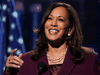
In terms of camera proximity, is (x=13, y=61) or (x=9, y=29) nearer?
(x=13, y=61)

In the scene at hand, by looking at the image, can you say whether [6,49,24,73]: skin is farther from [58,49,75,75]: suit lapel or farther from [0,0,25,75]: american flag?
[0,0,25,75]: american flag

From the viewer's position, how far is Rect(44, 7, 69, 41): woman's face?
143 cm

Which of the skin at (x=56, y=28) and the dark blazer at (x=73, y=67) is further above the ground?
the skin at (x=56, y=28)

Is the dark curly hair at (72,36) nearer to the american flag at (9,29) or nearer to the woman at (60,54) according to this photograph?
the woman at (60,54)

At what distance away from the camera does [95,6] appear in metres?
2.26

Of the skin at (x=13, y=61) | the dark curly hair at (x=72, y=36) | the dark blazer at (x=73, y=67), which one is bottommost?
the dark blazer at (x=73, y=67)

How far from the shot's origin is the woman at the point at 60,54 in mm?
1369

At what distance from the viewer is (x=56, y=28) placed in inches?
56.3

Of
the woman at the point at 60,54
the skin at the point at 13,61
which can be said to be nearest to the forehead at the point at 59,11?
the woman at the point at 60,54

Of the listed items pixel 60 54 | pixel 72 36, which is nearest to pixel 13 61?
pixel 60 54

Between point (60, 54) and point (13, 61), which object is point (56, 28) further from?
point (13, 61)

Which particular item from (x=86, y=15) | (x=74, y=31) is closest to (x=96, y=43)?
(x=86, y=15)

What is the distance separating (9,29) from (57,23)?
0.98 meters

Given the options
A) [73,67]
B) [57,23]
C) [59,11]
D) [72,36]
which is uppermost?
[59,11]
